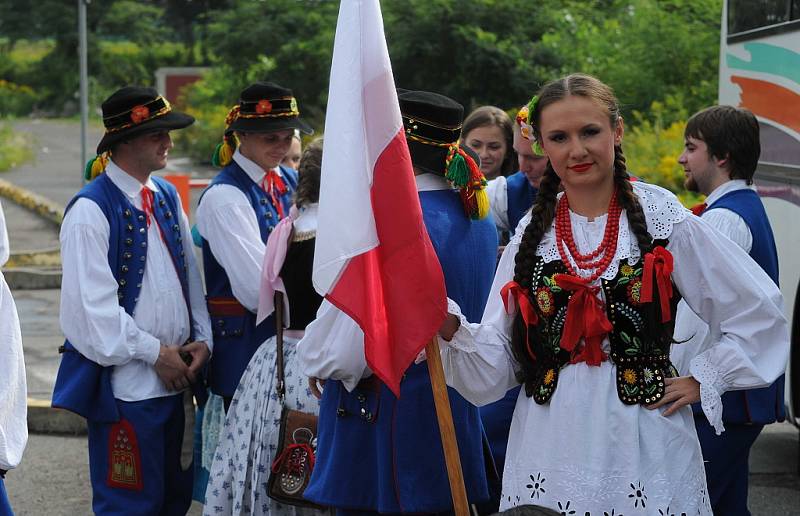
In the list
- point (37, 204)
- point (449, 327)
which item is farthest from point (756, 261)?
point (37, 204)

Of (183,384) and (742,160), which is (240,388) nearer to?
(183,384)

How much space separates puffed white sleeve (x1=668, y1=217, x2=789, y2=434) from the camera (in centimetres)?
307

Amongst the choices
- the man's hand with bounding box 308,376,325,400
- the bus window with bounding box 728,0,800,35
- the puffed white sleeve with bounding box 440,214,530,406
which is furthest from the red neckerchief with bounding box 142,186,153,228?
the bus window with bounding box 728,0,800,35

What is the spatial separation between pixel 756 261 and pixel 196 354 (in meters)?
2.38

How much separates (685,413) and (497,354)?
1.73 feet

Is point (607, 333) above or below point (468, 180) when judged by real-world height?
below

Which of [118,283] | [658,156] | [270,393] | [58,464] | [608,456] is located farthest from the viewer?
[658,156]

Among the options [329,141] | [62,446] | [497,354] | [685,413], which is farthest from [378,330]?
[62,446]

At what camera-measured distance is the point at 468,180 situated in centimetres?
371

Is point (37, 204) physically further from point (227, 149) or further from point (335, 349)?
point (335, 349)

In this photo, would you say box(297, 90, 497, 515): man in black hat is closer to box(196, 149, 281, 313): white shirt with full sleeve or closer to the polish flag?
the polish flag

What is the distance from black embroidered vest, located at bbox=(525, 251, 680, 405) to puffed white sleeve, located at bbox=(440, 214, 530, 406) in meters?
0.13

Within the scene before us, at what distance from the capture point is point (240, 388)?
503cm

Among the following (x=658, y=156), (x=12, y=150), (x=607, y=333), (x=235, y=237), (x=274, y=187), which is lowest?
(x=12, y=150)
